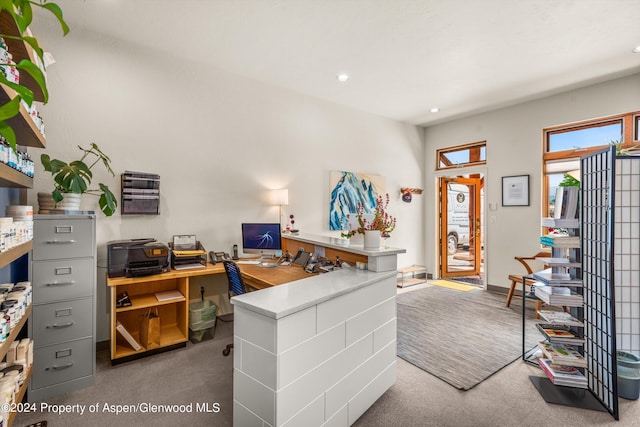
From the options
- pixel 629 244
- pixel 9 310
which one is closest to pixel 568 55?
pixel 629 244

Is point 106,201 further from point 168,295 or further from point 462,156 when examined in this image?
point 462,156

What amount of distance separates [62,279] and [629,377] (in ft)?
14.0

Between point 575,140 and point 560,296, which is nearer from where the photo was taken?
point 560,296

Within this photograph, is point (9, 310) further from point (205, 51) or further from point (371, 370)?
point (205, 51)

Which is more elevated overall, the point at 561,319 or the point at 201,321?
the point at 561,319

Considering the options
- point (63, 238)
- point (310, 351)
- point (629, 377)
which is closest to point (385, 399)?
point (310, 351)

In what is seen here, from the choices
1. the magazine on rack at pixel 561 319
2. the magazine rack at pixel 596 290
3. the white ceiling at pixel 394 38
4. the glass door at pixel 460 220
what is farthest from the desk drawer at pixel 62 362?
the glass door at pixel 460 220

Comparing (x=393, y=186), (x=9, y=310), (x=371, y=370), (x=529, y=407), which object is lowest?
(x=529, y=407)

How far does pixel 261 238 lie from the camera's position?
3580 mm

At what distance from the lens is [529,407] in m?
2.10

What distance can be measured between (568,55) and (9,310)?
16.7 ft

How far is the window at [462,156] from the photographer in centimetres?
534

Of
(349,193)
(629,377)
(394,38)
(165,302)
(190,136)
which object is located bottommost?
(629,377)

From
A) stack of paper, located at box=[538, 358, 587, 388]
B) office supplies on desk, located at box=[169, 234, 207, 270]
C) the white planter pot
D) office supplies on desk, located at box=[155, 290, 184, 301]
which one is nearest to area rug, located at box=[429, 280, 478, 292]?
stack of paper, located at box=[538, 358, 587, 388]
